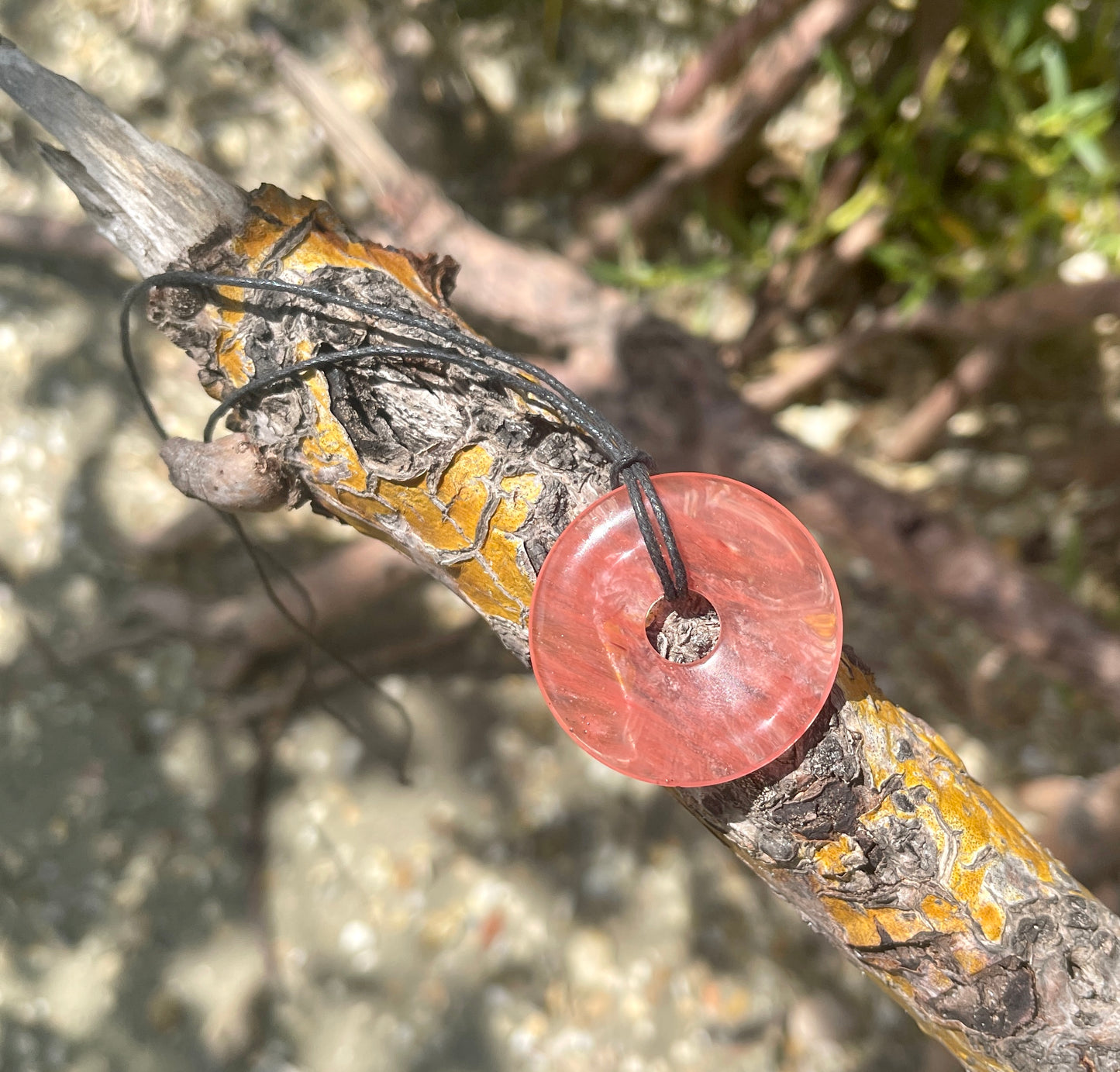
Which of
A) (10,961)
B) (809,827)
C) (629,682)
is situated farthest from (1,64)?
(10,961)

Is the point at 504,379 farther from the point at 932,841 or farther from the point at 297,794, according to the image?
the point at 297,794

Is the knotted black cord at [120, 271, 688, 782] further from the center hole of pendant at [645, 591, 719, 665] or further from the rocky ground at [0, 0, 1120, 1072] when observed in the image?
the rocky ground at [0, 0, 1120, 1072]

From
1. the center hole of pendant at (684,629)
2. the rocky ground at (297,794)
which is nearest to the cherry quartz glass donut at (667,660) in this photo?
the center hole of pendant at (684,629)

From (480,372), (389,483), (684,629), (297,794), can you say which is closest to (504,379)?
(480,372)

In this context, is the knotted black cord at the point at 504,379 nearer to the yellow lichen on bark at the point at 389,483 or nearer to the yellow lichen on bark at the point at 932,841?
the yellow lichen on bark at the point at 389,483

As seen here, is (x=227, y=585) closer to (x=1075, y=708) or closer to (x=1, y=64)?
(x=1, y=64)

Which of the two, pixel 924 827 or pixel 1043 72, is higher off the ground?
pixel 924 827

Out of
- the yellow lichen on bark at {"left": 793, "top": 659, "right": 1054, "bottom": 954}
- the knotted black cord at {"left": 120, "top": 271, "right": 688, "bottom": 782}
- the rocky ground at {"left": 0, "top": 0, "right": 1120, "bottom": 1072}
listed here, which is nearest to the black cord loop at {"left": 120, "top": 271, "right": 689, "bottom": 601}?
the knotted black cord at {"left": 120, "top": 271, "right": 688, "bottom": 782}
